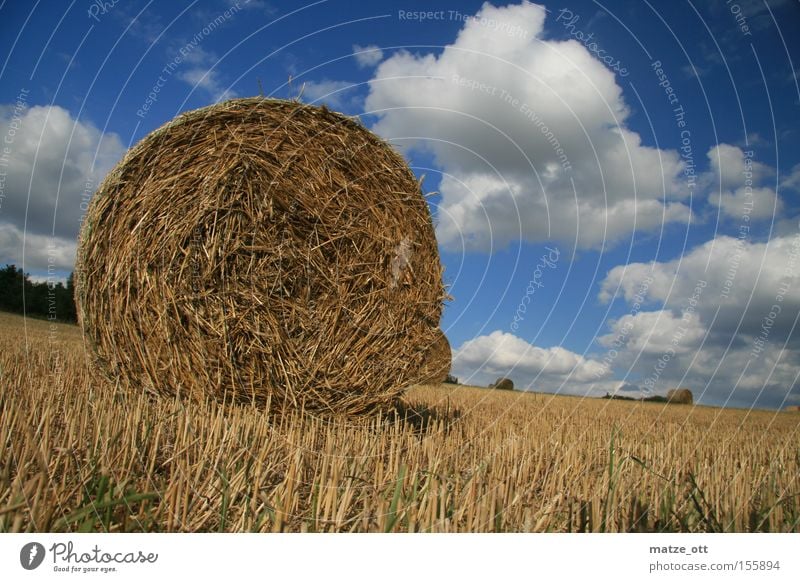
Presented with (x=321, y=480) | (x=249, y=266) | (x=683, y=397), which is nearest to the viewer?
(x=321, y=480)

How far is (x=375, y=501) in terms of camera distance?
2062mm

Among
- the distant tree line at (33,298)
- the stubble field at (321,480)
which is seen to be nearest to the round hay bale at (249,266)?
the stubble field at (321,480)

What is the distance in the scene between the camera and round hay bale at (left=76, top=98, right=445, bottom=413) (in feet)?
11.6

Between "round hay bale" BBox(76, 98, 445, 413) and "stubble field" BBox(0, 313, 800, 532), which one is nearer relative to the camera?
"stubble field" BBox(0, 313, 800, 532)

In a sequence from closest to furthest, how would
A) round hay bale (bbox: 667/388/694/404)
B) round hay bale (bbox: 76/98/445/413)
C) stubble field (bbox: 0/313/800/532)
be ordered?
stubble field (bbox: 0/313/800/532), round hay bale (bbox: 76/98/445/413), round hay bale (bbox: 667/388/694/404)

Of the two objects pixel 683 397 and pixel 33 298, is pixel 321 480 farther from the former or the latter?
pixel 33 298

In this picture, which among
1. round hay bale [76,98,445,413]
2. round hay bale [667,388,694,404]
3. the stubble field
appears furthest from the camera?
round hay bale [667,388,694,404]

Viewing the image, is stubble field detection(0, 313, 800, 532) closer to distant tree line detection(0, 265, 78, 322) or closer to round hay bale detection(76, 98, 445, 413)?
round hay bale detection(76, 98, 445, 413)

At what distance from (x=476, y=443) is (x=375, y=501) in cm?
145

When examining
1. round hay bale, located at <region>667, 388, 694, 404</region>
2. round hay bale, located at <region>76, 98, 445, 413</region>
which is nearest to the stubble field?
round hay bale, located at <region>76, 98, 445, 413</region>

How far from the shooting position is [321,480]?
7.15ft

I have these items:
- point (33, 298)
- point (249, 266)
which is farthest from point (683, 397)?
point (33, 298)

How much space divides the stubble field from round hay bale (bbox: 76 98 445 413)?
24 centimetres

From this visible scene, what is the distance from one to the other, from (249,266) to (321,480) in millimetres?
1789
